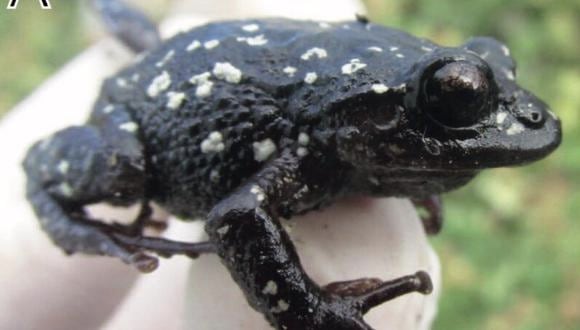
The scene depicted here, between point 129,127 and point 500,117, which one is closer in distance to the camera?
point 500,117

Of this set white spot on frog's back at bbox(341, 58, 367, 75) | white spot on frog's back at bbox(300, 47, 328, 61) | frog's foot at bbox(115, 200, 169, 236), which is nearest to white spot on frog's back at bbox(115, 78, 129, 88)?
frog's foot at bbox(115, 200, 169, 236)

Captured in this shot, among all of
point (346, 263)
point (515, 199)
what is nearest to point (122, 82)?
point (346, 263)

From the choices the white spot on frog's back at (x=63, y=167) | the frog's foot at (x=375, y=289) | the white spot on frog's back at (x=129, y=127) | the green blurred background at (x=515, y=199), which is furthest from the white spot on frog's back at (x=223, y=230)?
the green blurred background at (x=515, y=199)

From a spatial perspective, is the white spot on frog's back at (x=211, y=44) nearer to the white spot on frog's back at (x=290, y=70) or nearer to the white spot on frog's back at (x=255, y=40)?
the white spot on frog's back at (x=255, y=40)

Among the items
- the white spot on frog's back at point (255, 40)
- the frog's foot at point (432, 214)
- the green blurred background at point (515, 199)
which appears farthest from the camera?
the green blurred background at point (515, 199)

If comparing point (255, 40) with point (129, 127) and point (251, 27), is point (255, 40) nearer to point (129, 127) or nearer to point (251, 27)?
point (251, 27)

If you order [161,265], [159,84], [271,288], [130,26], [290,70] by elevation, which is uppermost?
[290,70]
